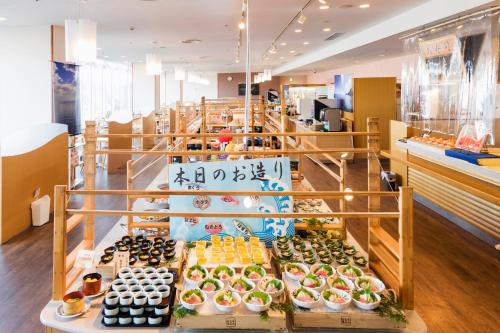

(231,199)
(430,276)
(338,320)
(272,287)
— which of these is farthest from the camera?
(430,276)

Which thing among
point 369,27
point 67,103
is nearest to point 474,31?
point 369,27

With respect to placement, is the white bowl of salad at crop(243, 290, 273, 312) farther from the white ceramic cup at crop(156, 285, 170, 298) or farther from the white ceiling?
the white ceiling

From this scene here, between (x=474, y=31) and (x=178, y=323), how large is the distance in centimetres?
608

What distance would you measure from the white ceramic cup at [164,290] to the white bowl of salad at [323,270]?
873 mm

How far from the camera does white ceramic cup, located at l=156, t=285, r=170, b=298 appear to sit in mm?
2196

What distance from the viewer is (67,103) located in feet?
28.5

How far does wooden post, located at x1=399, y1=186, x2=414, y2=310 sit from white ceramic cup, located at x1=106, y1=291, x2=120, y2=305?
142 cm

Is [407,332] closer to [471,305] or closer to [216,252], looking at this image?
[216,252]

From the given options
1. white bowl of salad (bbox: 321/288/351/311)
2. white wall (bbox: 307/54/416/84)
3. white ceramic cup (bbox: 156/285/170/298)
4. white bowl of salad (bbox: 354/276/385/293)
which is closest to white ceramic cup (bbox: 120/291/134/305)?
white ceramic cup (bbox: 156/285/170/298)

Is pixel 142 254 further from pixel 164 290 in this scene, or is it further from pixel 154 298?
pixel 154 298

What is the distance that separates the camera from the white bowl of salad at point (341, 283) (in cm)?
231

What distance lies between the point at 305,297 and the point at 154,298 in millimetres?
755

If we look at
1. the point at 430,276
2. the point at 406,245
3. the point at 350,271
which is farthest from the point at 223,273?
the point at 430,276

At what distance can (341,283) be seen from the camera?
92.8 inches
